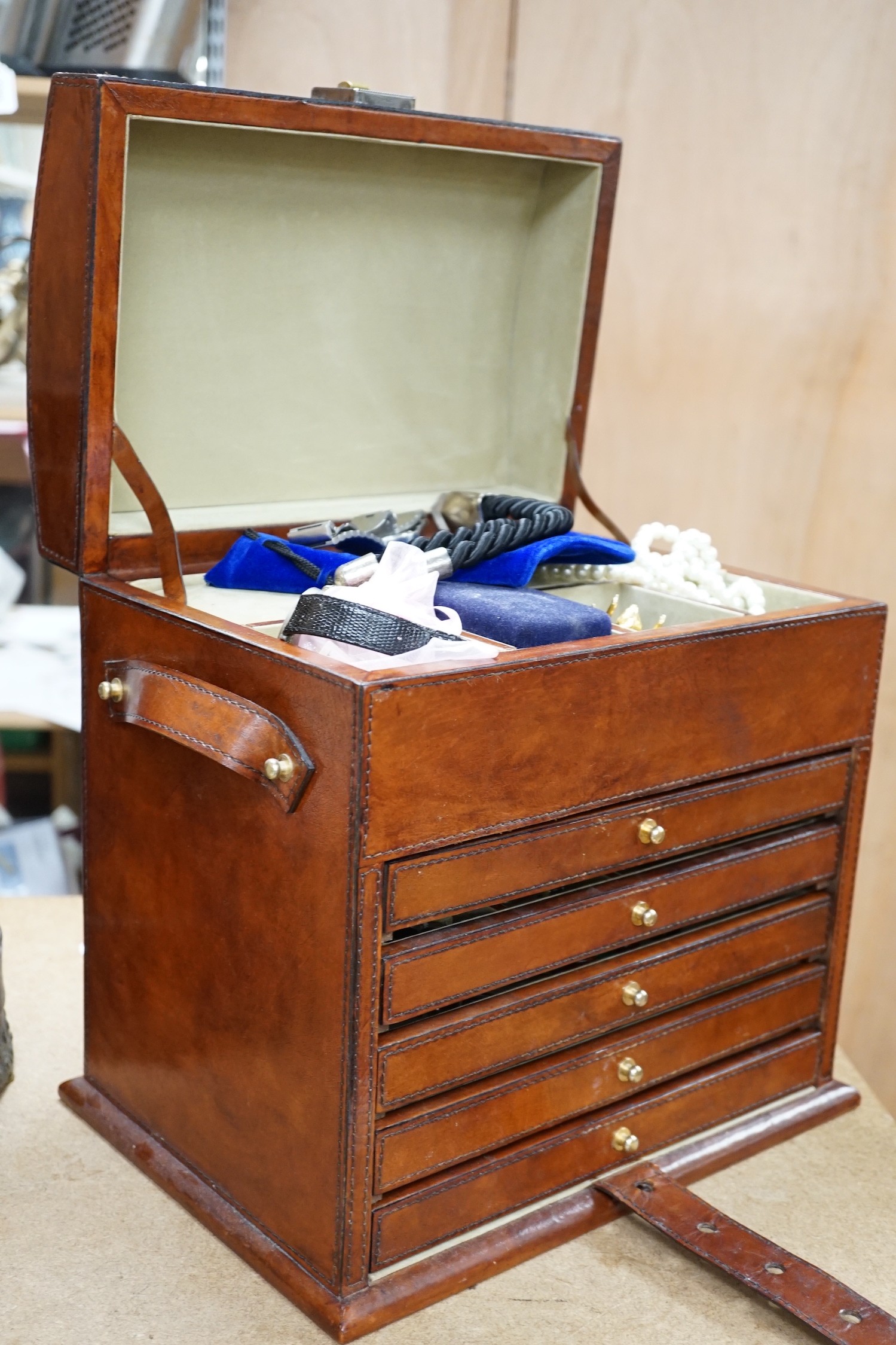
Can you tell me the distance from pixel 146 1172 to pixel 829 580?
4.27ft

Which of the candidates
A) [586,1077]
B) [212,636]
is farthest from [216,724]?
[586,1077]

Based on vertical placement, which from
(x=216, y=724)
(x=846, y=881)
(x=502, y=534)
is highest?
(x=502, y=534)

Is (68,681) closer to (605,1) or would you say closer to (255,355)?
(255,355)

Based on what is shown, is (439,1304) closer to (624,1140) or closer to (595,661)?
(624,1140)

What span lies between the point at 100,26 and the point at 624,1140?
5.05 ft

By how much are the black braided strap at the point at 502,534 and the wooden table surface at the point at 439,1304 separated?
2.10 ft

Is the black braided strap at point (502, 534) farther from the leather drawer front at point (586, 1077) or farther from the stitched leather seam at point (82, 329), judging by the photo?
the leather drawer front at point (586, 1077)

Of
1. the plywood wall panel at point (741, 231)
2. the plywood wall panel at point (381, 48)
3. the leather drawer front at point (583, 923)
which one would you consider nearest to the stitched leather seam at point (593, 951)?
the leather drawer front at point (583, 923)

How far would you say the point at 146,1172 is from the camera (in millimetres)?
1266

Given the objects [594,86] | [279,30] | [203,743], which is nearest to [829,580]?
[594,86]

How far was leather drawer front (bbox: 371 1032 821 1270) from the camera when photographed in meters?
1.12

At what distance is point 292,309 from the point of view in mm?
1497

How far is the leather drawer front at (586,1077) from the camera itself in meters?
1.11

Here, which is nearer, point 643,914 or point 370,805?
point 370,805
